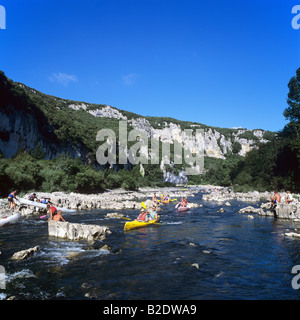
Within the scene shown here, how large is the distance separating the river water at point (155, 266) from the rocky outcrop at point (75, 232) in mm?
443

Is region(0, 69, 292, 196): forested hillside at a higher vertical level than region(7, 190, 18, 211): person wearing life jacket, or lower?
higher

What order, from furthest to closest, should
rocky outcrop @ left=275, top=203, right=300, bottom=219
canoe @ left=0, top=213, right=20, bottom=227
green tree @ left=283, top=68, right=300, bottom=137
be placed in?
1. green tree @ left=283, top=68, right=300, bottom=137
2. rocky outcrop @ left=275, top=203, right=300, bottom=219
3. canoe @ left=0, top=213, right=20, bottom=227

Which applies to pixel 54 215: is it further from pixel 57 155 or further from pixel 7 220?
pixel 57 155

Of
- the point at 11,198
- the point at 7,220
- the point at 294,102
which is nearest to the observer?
the point at 7,220

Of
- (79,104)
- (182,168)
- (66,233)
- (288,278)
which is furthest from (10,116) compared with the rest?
(79,104)

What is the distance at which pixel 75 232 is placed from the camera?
41.4ft

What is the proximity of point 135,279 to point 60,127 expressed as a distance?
58.5m

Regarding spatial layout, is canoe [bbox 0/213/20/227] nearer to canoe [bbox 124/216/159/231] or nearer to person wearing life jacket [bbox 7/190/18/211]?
person wearing life jacket [bbox 7/190/18/211]

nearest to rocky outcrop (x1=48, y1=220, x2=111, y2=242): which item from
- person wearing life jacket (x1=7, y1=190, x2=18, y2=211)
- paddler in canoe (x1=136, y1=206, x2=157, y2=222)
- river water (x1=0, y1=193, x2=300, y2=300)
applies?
river water (x1=0, y1=193, x2=300, y2=300)

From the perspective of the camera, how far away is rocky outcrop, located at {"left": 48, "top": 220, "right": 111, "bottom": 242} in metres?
12.6

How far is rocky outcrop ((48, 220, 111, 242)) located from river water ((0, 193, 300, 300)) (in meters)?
0.44

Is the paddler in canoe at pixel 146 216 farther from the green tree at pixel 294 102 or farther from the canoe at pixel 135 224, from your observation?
the green tree at pixel 294 102

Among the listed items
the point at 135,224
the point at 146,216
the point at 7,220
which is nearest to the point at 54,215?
the point at 7,220

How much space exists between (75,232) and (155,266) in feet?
17.8
